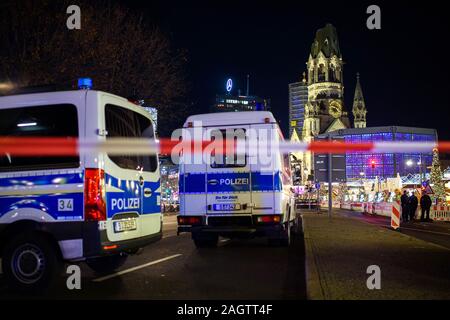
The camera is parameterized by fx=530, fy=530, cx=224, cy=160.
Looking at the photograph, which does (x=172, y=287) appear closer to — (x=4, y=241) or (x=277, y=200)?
(x=4, y=241)

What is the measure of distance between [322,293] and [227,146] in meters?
5.99

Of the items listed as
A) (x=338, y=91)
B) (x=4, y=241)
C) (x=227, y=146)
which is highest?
(x=338, y=91)

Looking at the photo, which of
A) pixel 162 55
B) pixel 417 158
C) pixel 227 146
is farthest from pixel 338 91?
pixel 227 146

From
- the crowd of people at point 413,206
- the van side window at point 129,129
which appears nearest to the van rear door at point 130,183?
the van side window at point 129,129

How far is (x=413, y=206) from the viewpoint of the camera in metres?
27.8

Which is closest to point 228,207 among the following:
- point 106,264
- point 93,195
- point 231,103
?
point 106,264

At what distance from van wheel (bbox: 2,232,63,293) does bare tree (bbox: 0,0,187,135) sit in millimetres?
11859

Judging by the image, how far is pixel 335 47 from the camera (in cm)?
16088

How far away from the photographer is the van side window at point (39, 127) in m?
6.87

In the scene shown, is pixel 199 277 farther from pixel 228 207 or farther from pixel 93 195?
pixel 228 207

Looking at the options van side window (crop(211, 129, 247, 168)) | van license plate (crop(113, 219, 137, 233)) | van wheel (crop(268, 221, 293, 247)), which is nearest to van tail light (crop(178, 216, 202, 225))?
van side window (crop(211, 129, 247, 168))

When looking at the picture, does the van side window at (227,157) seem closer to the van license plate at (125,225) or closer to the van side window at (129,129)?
the van side window at (129,129)

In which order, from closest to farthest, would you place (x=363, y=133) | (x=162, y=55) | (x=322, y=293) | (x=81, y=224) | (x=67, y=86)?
(x=322, y=293) < (x=81, y=224) < (x=67, y=86) < (x=162, y=55) < (x=363, y=133)

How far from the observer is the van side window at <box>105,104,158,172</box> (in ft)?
23.9
